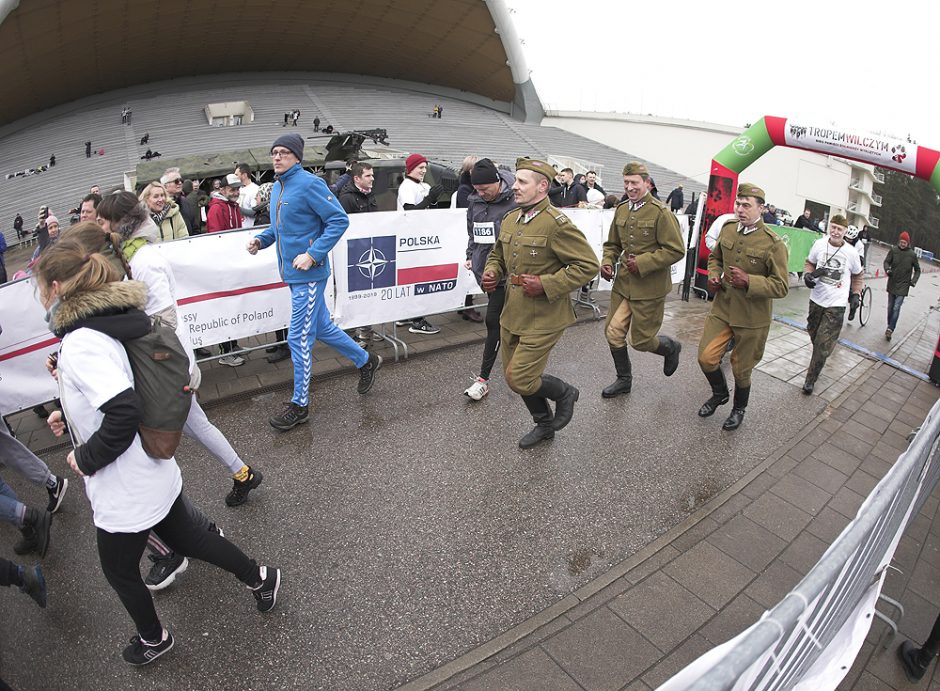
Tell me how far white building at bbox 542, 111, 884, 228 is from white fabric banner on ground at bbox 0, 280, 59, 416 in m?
35.1

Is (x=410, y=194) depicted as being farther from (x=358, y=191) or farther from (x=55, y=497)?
(x=55, y=497)

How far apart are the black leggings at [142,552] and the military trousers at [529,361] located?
2.13 m

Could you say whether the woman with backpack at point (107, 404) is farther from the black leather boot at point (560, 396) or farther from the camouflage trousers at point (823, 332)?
the camouflage trousers at point (823, 332)

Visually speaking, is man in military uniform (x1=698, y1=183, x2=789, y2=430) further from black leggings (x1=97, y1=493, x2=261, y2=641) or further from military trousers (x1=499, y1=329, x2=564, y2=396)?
black leggings (x1=97, y1=493, x2=261, y2=641)

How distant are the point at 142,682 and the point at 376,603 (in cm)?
106

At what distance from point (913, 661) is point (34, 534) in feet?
15.2

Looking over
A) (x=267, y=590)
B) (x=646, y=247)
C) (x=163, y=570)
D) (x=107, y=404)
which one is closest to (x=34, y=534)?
(x=163, y=570)

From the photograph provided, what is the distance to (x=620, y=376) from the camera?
Answer: 5539 mm

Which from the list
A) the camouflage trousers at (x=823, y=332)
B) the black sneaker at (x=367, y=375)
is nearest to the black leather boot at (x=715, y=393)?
the camouflage trousers at (x=823, y=332)

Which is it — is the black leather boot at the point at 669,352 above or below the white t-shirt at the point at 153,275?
below

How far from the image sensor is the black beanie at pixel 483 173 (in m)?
4.63

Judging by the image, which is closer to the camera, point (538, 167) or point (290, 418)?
point (538, 167)

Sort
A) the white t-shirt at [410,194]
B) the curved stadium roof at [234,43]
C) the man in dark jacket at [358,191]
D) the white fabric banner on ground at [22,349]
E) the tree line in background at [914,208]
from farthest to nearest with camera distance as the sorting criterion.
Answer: the tree line in background at [914,208]
the curved stadium roof at [234,43]
the white t-shirt at [410,194]
the man in dark jacket at [358,191]
the white fabric banner on ground at [22,349]

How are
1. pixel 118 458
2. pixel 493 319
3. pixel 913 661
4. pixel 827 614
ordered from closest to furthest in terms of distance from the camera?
pixel 827 614
pixel 118 458
pixel 913 661
pixel 493 319
